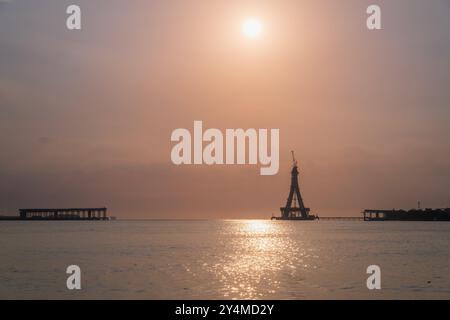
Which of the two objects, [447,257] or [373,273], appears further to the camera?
[447,257]

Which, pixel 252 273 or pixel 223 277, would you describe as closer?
pixel 223 277

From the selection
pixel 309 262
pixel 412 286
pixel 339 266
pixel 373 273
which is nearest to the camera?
pixel 412 286

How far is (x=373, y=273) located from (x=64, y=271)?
93.3 feet

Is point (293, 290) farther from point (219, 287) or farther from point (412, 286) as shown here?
point (412, 286)

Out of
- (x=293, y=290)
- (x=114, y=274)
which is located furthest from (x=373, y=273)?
(x=114, y=274)

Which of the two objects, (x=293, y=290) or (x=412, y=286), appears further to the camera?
(x=412, y=286)

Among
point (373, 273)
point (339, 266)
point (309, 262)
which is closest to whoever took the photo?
point (373, 273)

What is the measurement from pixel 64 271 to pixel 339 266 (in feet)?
88.8
